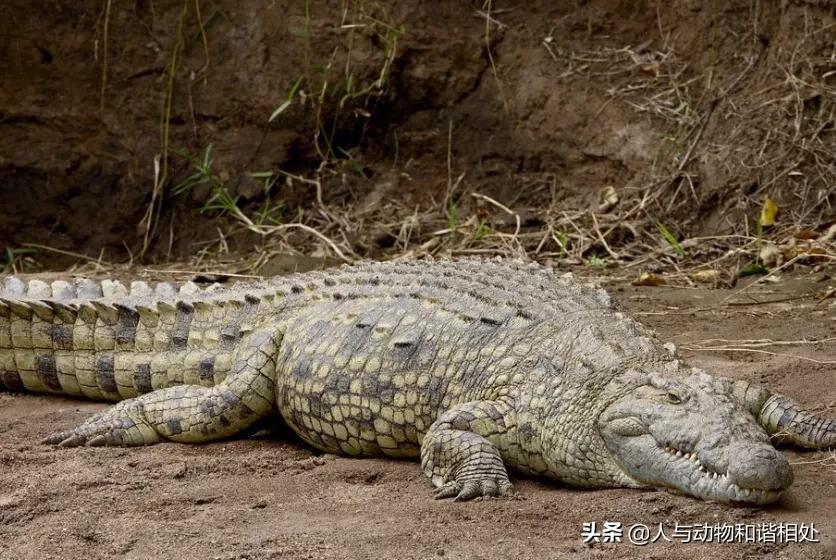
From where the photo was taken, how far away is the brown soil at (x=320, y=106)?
8938 millimetres

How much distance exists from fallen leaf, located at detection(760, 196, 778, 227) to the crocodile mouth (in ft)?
13.5

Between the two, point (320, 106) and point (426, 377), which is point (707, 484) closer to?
point (426, 377)

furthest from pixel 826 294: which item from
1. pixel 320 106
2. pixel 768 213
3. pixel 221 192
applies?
pixel 221 192

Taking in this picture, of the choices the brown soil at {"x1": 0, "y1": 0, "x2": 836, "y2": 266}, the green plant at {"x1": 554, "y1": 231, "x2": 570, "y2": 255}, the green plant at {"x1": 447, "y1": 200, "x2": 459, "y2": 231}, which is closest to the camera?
the green plant at {"x1": 554, "y1": 231, "x2": 570, "y2": 255}

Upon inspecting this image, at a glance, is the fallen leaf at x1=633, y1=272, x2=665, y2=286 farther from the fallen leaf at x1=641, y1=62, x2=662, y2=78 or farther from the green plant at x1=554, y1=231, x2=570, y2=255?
the fallen leaf at x1=641, y1=62, x2=662, y2=78

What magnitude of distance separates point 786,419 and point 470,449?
1.24 meters

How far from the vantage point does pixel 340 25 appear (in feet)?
29.9

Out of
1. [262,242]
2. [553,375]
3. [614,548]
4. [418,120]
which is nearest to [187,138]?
[262,242]

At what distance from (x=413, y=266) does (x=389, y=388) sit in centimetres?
88

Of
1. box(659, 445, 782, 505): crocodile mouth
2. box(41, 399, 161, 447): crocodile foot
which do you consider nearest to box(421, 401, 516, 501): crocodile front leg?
box(659, 445, 782, 505): crocodile mouth

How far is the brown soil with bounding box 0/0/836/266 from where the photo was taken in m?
8.94

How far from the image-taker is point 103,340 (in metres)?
5.60

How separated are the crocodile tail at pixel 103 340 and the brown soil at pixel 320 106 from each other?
128 inches

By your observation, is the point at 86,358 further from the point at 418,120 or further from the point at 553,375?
the point at 418,120
